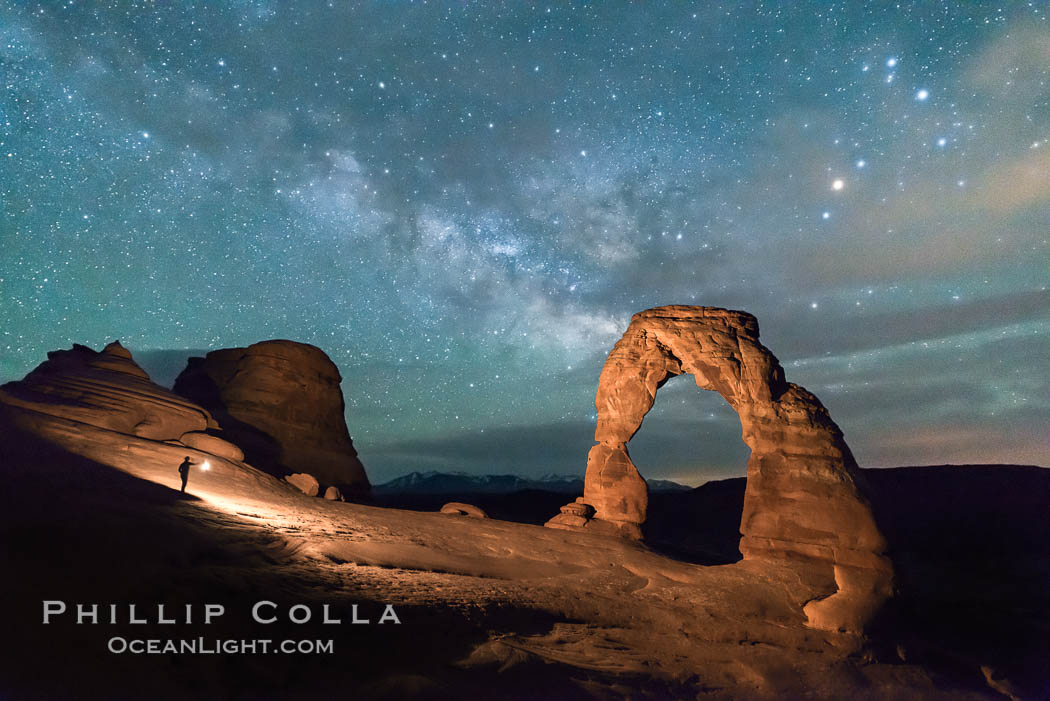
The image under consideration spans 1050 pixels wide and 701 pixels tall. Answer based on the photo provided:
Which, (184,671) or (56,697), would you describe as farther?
(184,671)

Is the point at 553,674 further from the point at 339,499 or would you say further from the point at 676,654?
the point at 339,499

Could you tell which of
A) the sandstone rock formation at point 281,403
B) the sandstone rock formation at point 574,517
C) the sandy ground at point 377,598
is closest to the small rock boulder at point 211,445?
the sandy ground at point 377,598

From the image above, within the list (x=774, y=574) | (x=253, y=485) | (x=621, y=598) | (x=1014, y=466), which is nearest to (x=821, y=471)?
(x=774, y=574)

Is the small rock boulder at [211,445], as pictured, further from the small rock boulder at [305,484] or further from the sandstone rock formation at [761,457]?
the sandstone rock formation at [761,457]

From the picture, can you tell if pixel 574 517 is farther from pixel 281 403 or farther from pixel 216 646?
pixel 281 403

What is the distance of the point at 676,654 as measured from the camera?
8938 millimetres

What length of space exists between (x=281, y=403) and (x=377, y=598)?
26.4 meters

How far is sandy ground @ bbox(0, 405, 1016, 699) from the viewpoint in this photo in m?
5.37

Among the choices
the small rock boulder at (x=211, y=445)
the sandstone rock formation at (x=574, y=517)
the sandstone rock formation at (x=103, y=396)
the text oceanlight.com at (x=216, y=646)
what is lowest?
the sandstone rock formation at (x=574, y=517)

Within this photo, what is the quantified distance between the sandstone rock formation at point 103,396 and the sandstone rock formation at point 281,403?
9.71 m

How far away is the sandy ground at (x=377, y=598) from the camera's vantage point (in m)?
5.37

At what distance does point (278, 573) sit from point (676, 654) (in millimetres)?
6830

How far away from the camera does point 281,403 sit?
31516 mm

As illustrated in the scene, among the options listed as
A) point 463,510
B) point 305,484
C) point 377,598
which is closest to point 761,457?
point 463,510
